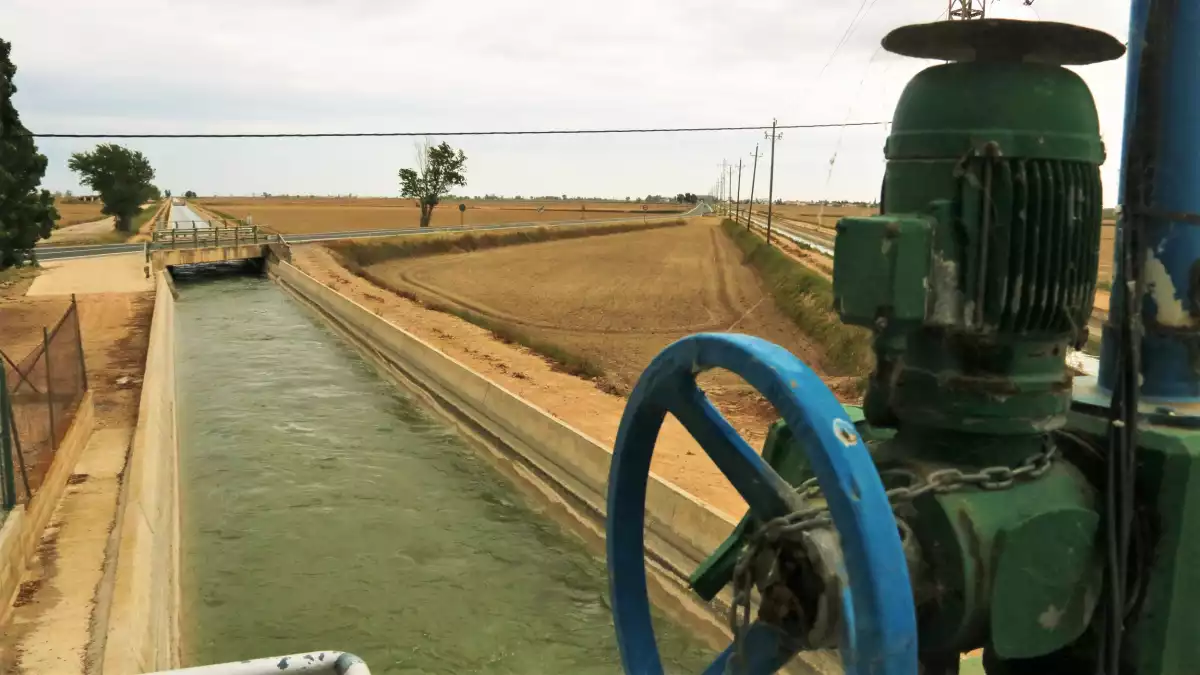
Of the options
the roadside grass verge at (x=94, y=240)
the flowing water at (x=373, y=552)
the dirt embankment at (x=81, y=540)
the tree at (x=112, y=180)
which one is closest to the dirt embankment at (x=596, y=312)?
the flowing water at (x=373, y=552)

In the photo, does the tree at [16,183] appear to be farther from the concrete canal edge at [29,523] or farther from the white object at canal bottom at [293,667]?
the white object at canal bottom at [293,667]

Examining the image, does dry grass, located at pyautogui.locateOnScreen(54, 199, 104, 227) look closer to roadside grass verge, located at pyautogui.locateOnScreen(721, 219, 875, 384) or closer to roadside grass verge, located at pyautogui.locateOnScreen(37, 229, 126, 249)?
roadside grass verge, located at pyautogui.locateOnScreen(37, 229, 126, 249)

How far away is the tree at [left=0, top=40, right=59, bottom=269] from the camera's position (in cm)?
2298

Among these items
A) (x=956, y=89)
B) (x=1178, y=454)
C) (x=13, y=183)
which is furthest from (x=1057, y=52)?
(x=13, y=183)

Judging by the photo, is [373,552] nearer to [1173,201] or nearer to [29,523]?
[29,523]

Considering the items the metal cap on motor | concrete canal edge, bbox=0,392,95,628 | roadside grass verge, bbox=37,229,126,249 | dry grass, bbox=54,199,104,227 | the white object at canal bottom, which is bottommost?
concrete canal edge, bbox=0,392,95,628

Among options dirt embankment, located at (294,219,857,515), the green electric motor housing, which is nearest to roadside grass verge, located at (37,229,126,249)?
dirt embankment, located at (294,219,857,515)

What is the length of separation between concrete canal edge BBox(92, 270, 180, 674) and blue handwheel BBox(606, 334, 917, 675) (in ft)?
13.9

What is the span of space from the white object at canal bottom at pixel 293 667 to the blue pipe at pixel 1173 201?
9.08 ft

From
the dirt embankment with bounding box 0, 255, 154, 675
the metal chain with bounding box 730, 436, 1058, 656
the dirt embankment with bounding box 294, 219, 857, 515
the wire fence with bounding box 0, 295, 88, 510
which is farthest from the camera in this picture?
the dirt embankment with bounding box 294, 219, 857, 515

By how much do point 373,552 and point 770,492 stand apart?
863 centimetres

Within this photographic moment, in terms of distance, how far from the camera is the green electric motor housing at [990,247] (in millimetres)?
2268

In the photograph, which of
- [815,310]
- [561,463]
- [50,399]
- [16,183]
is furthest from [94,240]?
[561,463]

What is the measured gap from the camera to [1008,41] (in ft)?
7.62
